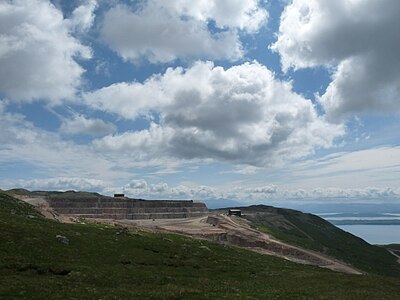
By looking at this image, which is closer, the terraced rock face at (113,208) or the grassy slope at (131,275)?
the grassy slope at (131,275)

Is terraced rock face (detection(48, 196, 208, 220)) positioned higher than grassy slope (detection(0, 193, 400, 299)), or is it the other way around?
terraced rock face (detection(48, 196, 208, 220))

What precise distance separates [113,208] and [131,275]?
10438cm

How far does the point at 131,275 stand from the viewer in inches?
1384

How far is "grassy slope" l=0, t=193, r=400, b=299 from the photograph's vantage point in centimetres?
2780

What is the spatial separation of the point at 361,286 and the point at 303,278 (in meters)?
6.16

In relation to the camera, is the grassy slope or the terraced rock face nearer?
the grassy slope

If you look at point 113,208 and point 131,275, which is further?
point 113,208

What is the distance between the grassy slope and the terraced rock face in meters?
82.3

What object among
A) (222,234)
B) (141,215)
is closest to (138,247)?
(222,234)

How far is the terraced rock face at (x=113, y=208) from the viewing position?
13112 cm

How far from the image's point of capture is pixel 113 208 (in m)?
136

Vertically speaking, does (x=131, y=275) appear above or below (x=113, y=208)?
below

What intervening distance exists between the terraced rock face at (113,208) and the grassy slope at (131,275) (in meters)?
Result: 82.3

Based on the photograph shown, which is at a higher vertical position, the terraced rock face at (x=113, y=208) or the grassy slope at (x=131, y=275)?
the terraced rock face at (x=113, y=208)
